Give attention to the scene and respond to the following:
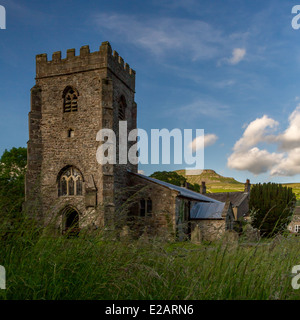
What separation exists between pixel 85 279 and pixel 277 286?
91.3 inches

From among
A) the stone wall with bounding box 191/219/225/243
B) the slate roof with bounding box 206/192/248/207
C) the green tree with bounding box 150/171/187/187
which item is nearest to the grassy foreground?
the stone wall with bounding box 191/219/225/243

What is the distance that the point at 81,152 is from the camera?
907 inches

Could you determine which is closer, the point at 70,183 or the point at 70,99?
the point at 70,183

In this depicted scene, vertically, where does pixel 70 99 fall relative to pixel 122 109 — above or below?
above

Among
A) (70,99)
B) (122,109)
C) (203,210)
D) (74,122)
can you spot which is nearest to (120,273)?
(74,122)

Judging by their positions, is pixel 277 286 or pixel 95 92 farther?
pixel 95 92

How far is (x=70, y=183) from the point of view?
23.2 meters

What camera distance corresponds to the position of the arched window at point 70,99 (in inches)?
936

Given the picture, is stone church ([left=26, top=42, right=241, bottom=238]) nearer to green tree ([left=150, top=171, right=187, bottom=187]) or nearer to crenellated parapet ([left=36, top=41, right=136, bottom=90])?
crenellated parapet ([left=36, top=41, right=136, bottom=90])

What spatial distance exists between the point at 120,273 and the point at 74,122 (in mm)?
21091

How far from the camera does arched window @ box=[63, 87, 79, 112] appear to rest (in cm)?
2377

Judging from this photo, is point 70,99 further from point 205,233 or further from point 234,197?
point 234,197
